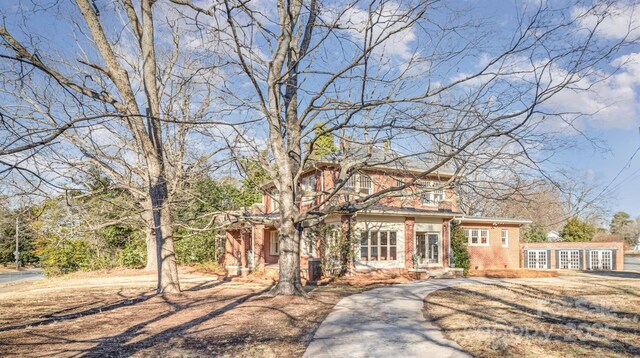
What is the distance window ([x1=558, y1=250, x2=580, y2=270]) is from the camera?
1127 inches

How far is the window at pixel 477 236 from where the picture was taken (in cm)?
Answer: 2514

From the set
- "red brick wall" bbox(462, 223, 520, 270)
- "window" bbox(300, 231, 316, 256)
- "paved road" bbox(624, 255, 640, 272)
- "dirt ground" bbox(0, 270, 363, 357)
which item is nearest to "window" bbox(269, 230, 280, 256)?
"window" bbox(300, 231, 316, 256)

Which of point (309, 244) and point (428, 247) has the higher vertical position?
point (309, 244)

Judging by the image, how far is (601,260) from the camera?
27672 millimetres

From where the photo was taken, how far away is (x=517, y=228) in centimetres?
2617

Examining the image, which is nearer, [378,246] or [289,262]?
[289,262]

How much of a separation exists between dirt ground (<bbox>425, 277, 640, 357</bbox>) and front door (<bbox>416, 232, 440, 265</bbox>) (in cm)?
836

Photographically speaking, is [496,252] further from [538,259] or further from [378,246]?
[378,246]

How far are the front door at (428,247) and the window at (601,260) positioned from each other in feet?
43.8

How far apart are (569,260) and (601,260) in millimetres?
1872

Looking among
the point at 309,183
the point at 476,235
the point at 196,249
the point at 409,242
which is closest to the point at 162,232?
the point at 309,183

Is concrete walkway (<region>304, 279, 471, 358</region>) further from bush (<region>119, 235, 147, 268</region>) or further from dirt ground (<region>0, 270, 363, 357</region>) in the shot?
bush (<region>119, 235, 147, 268</region>)

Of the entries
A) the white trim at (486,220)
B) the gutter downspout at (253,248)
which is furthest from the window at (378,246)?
the gutter downspout at (253,248)

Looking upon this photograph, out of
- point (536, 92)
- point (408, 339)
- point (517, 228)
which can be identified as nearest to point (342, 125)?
point (536, 92)
